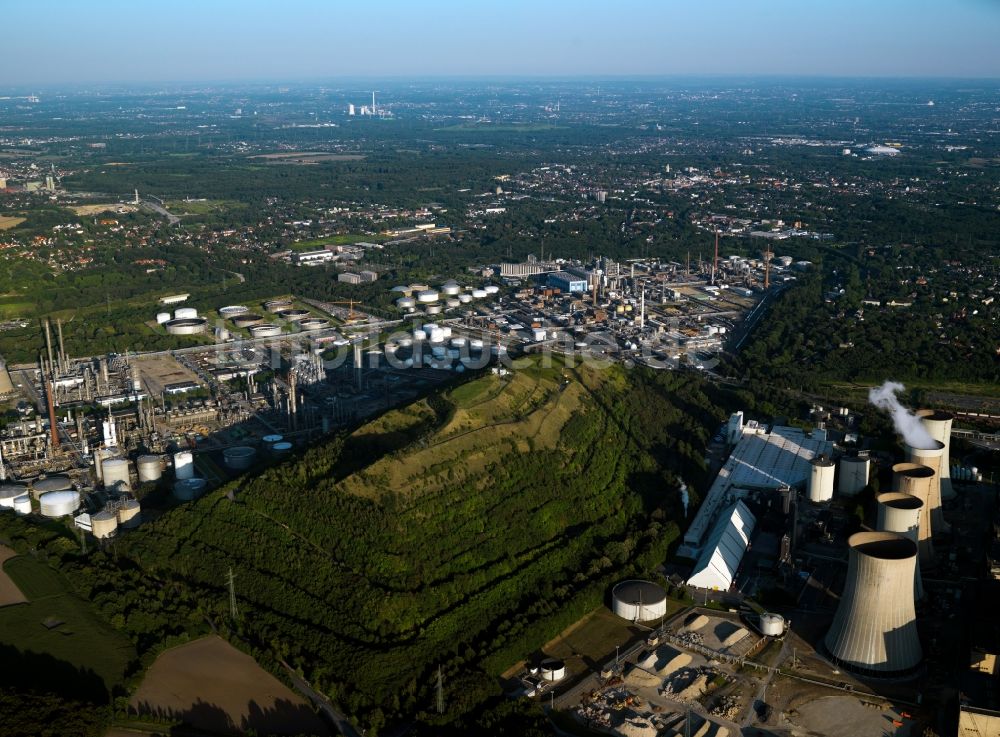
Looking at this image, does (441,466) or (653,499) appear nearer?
(441,466)

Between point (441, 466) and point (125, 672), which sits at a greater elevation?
point (441, 466)

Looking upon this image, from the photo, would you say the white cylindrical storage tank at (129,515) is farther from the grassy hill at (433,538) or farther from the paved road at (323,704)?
the paved road at (323,704)

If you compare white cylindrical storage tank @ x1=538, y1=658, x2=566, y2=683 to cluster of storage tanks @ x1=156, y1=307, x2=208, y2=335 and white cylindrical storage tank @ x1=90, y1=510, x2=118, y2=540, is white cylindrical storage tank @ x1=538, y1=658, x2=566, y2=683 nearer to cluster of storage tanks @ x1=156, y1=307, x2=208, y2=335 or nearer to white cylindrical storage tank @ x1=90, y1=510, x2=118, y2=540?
white cylindrical storage tank @ x1=90, y1=510, x2=118, y2=540

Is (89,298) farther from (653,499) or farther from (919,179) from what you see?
(919,179)

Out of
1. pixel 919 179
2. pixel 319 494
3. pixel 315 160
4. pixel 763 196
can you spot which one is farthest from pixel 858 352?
pixel 315 160

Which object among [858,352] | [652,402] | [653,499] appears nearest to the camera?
[653,499]

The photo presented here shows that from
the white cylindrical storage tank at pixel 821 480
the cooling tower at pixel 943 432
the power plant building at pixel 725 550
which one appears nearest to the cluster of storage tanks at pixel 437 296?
the white cylindrical storage tank at pixel 821 480
